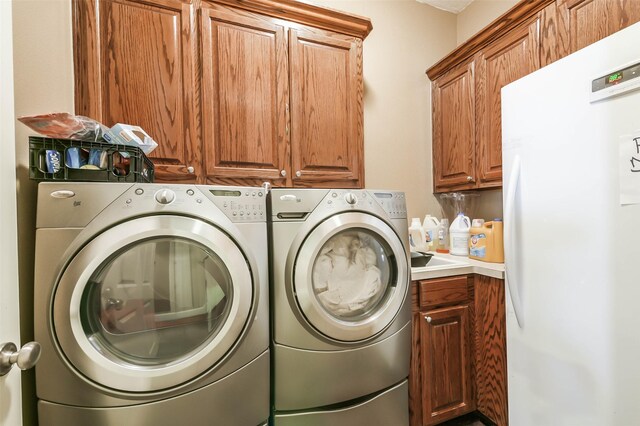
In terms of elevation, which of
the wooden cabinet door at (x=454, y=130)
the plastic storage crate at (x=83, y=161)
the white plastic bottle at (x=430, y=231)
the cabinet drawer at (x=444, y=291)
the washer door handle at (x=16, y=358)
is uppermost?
the wooden cabinet door at (x=454, y=130)

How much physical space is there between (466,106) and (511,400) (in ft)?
5.63

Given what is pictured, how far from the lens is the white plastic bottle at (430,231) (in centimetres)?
200

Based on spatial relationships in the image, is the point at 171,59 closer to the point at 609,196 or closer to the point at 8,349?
the point at 8,349

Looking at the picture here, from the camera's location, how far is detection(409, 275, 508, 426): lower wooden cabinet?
133 cm

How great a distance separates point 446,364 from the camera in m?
1.40

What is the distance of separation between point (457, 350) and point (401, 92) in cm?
186

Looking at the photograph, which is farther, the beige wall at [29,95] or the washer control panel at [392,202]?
the washer control panel at [392,202]

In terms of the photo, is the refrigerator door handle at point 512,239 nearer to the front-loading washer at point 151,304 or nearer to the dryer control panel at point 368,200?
the dryer control panel at point 368,200

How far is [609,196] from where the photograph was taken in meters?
0.80

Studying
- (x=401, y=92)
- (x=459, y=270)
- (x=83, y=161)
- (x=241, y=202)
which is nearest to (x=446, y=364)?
(x=459, y=270)

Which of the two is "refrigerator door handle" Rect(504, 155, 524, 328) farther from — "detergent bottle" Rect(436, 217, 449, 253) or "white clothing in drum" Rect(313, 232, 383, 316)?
"detergent bottle" Rect(436, 217, 449, 253)

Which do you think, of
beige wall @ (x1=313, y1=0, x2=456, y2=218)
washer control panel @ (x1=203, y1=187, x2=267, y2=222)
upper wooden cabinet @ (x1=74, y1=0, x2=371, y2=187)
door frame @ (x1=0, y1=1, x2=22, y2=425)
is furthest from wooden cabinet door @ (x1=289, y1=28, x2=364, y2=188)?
door frame @ (x1=0, y1=1, x2=22, y2=425)

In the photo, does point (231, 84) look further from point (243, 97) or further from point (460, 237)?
point (460, 237)

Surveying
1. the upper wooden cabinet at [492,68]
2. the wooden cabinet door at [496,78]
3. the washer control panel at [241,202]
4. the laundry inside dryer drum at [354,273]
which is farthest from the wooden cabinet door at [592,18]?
the washer control panel at [241,202]
